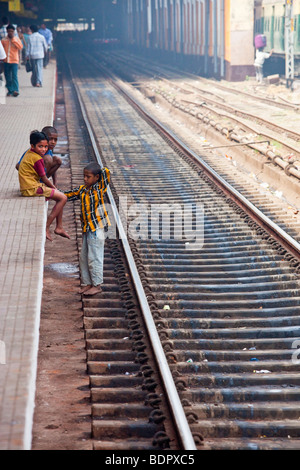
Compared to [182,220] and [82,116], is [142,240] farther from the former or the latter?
[82,116]

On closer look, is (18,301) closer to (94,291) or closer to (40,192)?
(94,291)

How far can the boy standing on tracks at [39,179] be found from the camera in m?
7.44

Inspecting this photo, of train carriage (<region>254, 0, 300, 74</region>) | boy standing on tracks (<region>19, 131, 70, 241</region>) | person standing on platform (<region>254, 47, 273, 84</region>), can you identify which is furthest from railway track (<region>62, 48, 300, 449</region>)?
person standing on platform (<region>254, 47, 273, 84</region>)

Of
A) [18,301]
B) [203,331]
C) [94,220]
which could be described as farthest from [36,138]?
[203,331]

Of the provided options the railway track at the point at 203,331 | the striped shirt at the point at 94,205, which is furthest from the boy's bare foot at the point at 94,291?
the striped shirt at the point at 94,205

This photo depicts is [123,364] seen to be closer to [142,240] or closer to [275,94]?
[142,240]

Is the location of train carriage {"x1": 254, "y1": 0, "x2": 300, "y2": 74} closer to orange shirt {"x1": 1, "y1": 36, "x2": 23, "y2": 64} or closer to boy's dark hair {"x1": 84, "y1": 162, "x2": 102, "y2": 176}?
orange shirt {"x1": 1, "y1": 36, "x2": 23, "y2": 64}

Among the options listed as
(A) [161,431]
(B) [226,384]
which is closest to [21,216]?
(B) [226,384]

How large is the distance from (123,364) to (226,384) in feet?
2.69

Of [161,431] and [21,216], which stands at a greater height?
[21,216]
